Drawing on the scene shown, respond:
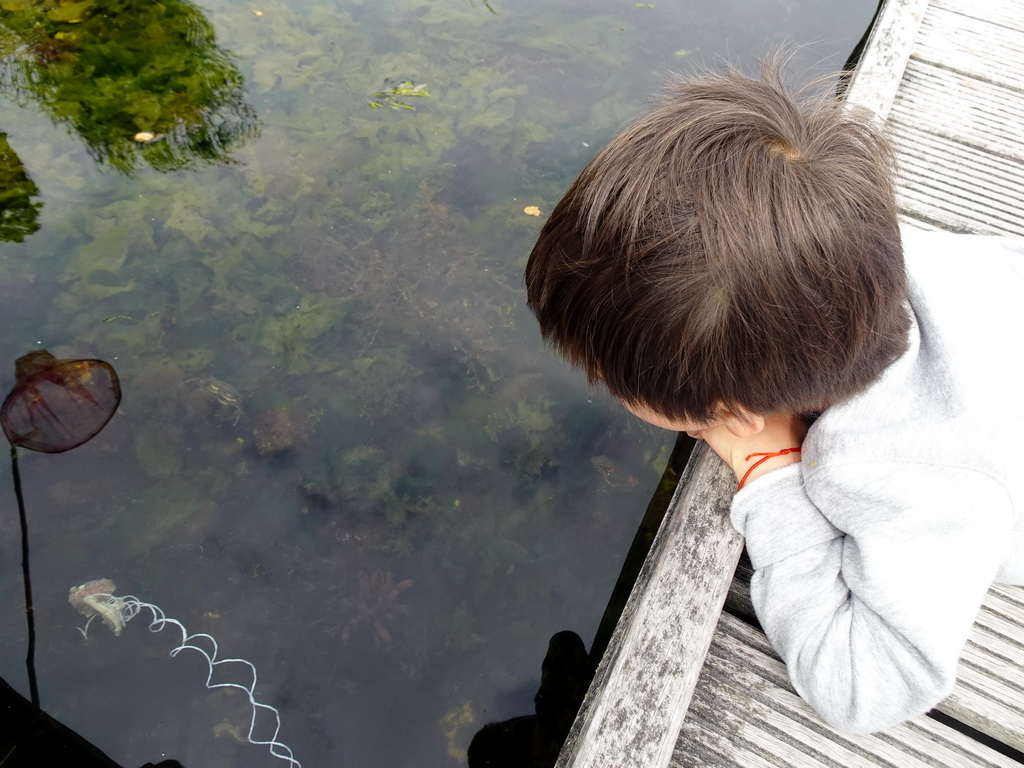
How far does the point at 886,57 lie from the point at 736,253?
1986mm

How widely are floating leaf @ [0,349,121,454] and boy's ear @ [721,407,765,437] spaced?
173 centimetres

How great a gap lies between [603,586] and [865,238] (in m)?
1.18

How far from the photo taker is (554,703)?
164 centimetres

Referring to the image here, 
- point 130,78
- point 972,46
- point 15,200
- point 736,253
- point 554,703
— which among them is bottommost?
point 554,703

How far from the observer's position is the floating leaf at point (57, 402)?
5.93ft

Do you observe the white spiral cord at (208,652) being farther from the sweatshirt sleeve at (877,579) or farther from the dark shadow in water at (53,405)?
the sweatshirt sleeve at (877,579)

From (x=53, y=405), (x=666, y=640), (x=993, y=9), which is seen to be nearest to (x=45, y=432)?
(x=53, y=405)

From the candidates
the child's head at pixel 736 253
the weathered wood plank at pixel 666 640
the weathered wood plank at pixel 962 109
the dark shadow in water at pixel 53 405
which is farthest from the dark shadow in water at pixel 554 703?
the weathered wood plank at pixel 962 109

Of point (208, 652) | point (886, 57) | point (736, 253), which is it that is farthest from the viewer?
point (886, 57)

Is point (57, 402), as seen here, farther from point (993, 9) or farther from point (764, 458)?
point (993, 9)

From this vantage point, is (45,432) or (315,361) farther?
(315,361)

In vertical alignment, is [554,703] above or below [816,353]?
below

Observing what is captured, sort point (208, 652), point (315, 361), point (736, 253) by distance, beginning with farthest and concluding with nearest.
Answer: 1. point (315, 361)
2. point (208, 652)
3. point (736, 253)

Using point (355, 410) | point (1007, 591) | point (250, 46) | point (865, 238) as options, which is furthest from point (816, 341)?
point (250, 46)
